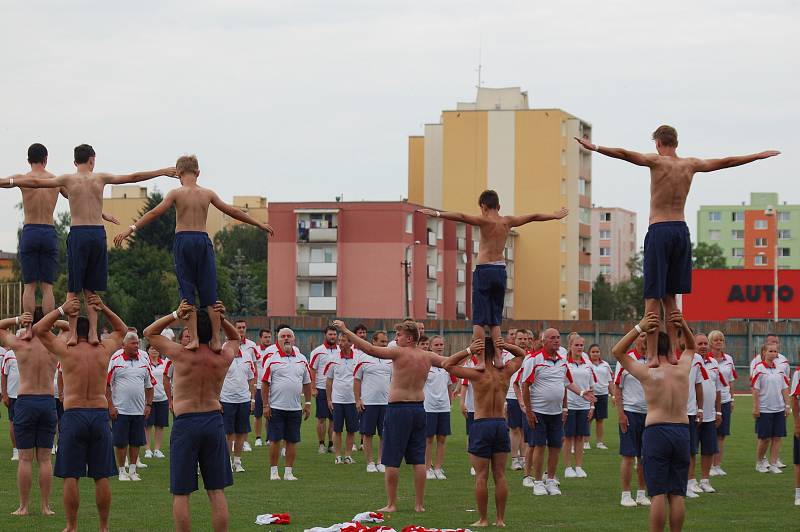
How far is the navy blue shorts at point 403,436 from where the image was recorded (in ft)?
60.5

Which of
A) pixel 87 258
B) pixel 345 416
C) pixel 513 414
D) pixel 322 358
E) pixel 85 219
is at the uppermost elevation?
pixel 85 219

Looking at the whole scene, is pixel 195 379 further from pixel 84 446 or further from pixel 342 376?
pixel 342 376

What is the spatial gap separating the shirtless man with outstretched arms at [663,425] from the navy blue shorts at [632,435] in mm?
4738

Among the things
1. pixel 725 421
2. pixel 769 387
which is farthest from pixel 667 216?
pixel 725 421

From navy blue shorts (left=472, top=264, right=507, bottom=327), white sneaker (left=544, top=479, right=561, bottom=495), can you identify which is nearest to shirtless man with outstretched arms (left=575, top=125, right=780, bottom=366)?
navy blue shorts (left=472, top=264, right=507, bottom=327)

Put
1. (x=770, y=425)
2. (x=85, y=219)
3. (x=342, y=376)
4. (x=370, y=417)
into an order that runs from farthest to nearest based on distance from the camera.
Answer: (x=342, y=376), (x=370, y=417), (x=770, y=425), (x=85, y=219)

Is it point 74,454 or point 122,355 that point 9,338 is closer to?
point 74,454

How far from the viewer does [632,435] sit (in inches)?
772

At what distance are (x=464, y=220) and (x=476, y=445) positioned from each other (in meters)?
2.92

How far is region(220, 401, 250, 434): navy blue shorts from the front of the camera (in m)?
24.7

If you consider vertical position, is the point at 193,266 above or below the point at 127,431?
above

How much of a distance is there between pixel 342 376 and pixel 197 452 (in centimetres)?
1290

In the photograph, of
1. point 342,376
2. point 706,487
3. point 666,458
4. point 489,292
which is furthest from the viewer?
point 342,376

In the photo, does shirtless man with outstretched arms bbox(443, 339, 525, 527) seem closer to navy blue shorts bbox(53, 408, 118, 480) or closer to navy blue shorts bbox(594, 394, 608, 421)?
navy blue shorts bbox(53, 408, 118, 480)
